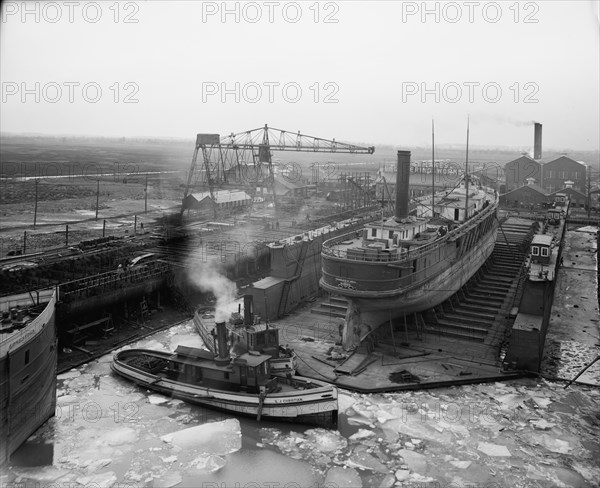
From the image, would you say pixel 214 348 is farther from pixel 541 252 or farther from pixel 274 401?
pixel 541 252

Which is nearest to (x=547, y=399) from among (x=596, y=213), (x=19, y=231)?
(x=19, y=231)

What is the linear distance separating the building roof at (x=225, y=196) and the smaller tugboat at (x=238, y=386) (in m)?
38.8

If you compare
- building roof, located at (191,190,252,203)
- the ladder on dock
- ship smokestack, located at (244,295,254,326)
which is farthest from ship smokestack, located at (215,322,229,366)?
building roof, located at (191,190,252,203)

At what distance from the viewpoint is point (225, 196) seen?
5922 centimetres

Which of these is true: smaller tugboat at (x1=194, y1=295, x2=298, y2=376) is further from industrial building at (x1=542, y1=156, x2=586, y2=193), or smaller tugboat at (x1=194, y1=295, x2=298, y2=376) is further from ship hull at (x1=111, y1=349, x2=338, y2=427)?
industrial building at (x1=542, y1=156, x2=586, y2=193)

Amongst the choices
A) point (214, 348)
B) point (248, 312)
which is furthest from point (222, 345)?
point (248, 312)

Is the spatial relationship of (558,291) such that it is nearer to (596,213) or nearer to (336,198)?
(336,198)

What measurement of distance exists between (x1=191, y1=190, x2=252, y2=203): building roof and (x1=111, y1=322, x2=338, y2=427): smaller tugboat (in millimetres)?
38831

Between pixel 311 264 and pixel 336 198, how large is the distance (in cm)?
3507

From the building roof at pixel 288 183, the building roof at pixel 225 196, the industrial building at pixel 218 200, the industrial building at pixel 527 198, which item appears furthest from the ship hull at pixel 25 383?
the industrial building at pixel 527 198

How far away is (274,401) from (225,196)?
4509cm

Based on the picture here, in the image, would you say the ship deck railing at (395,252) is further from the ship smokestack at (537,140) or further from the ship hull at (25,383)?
the ship smokestack at (537,140)

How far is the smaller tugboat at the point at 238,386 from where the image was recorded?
15.7 meters

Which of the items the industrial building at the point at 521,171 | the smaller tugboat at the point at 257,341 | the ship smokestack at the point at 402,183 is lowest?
the smaller tugboat at the point at 257,341
